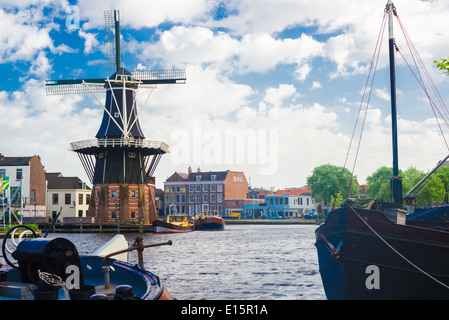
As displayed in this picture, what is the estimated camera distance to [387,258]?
1287 centimetres

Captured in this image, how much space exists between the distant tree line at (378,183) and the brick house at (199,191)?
783 inches

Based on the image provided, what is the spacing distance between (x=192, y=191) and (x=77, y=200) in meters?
34.4

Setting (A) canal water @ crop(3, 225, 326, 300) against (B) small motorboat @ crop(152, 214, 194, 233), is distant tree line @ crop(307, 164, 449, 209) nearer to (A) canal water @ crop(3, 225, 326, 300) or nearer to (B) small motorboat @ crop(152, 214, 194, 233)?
(B) small motorboat @ crop(152, 214, 194, 233)

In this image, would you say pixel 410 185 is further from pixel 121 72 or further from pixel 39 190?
pixel 39 190

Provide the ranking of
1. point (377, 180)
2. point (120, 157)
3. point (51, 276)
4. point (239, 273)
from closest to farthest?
point (51, 276) < point (239, 273) < point (120, 157) < point (377, 180)

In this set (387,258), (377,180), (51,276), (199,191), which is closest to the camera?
(51,276)

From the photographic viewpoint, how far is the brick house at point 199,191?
108000 millimetres

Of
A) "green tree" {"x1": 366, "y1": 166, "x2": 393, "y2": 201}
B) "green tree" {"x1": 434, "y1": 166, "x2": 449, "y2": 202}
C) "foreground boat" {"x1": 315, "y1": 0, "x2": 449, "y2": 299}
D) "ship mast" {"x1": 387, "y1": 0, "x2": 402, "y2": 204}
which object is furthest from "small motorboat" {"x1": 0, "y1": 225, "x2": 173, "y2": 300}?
"green tree" {"x1": 366, "y1": 166, "x2": 393, "y2": 201}

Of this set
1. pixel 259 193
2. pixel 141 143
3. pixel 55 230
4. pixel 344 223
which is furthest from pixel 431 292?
pixel 259 193

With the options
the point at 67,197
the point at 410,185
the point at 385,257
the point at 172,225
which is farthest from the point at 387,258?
the point at 67,197

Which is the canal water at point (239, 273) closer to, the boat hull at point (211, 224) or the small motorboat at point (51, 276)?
the small motorboat at point (51, 276)

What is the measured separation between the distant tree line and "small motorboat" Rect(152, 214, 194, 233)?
72.5 ft

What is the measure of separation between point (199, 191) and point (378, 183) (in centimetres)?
4160

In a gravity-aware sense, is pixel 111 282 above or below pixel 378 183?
below
